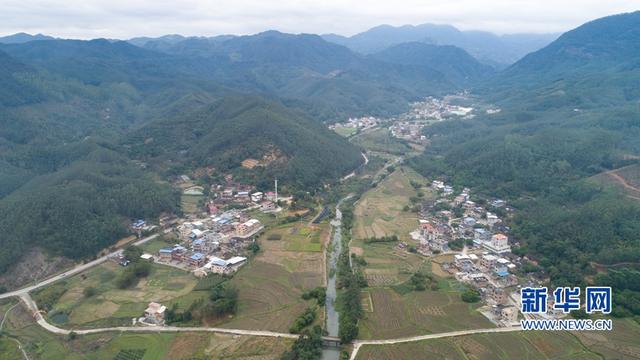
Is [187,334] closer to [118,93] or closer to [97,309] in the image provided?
[97,309]

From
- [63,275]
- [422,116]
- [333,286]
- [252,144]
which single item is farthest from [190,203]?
[422,116]

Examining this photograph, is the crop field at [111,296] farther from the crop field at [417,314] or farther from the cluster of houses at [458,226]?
the cluster of houses at [458,226]

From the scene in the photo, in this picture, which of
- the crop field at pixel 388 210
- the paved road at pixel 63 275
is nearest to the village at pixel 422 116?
the crop field at pixel 388 210

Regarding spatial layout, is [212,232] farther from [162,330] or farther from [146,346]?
[146,346]

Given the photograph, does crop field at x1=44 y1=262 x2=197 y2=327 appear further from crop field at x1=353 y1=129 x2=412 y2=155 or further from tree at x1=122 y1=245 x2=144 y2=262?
crop field at x1=353 y1=129 x2=412 y2=155

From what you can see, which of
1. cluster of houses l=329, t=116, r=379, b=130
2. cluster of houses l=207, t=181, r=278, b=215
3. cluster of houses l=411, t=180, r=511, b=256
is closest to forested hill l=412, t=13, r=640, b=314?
cluster of houses l=411, t=180, r=511, b=256

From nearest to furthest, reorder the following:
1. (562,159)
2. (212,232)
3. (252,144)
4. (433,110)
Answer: (212,232) < (562,159) < (252,144) < (433,110)
